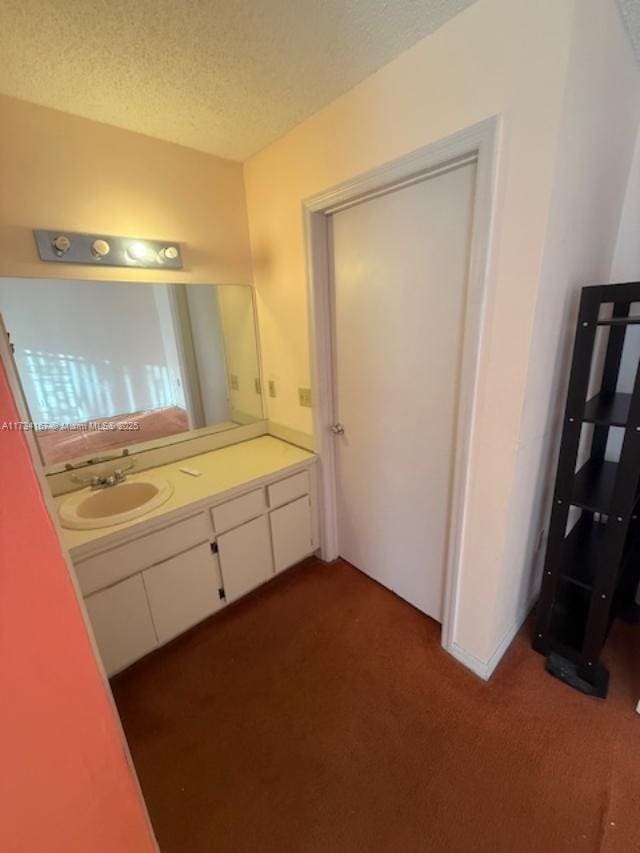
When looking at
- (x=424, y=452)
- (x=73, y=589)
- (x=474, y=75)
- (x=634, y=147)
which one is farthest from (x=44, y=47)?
(x=634, y=147)

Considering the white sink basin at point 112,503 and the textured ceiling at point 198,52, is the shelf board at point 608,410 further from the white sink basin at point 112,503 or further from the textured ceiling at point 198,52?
the white sink basin at point 112,503

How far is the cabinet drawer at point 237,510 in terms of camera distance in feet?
5.53

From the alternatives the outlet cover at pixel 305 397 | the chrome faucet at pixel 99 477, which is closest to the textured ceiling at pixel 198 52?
the outlet cover at pixel 305 397

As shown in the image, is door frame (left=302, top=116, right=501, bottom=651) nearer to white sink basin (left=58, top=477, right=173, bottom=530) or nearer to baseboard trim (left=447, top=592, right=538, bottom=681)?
baseboard trim (left=447, top=592, right=538, bottom=681)

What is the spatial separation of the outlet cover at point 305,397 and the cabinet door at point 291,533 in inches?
21.8

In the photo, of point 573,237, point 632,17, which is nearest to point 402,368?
point 573,237

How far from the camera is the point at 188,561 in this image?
163 centimetres

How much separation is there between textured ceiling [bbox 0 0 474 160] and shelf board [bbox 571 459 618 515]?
165cm

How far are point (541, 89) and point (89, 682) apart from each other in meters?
1.69

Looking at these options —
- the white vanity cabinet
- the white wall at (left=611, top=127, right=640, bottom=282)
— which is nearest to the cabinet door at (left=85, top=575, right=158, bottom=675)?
the white vanity cabinet

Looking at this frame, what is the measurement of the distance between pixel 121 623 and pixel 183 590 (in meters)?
0.27

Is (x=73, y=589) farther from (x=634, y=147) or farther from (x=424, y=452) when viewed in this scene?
(x=634, y=147)

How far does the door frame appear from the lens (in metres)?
1.10

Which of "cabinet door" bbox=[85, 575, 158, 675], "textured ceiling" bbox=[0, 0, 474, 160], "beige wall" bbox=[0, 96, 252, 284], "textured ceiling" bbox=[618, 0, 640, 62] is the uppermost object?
"textured ceiling" bbox=[0, 0, 474, 160]
